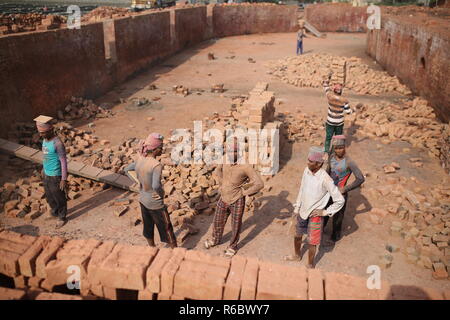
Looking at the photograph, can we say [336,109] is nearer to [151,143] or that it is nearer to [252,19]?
[151,143]

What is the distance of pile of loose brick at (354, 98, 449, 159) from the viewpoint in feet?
28.6

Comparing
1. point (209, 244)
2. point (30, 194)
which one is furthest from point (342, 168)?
point (30, 194)

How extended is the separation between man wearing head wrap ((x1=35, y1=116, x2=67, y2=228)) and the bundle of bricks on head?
2.24 metres

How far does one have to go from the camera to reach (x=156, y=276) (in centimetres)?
308

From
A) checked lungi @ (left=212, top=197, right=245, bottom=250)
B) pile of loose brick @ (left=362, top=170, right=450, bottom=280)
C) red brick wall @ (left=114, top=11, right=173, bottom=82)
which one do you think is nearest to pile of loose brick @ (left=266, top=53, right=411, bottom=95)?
red brick wall @ (left=114, top=11, right=173, bottom=82)

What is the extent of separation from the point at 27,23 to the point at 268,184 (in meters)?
11.3

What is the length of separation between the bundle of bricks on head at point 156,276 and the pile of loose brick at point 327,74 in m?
10.5

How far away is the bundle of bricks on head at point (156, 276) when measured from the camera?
2.95m

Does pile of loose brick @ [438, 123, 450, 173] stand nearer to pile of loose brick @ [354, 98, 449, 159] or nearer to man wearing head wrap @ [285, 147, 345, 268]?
pile of loose brick @ [354, 98, 449, 159]

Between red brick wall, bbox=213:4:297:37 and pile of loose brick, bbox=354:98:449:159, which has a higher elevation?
red brick wall, bbox=213:4:297:37

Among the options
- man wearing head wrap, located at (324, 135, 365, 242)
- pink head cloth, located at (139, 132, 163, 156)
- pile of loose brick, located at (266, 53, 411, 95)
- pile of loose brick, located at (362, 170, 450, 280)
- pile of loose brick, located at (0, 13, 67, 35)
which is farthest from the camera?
pile of loose brick, located at (266, 53, 411, 95)

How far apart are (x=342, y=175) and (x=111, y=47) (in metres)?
11.1

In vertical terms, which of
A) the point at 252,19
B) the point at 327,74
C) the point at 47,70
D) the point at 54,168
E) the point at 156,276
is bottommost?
the point at 54,168

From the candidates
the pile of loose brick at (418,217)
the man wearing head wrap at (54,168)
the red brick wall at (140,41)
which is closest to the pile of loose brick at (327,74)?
the red brick wall at (140,41)
